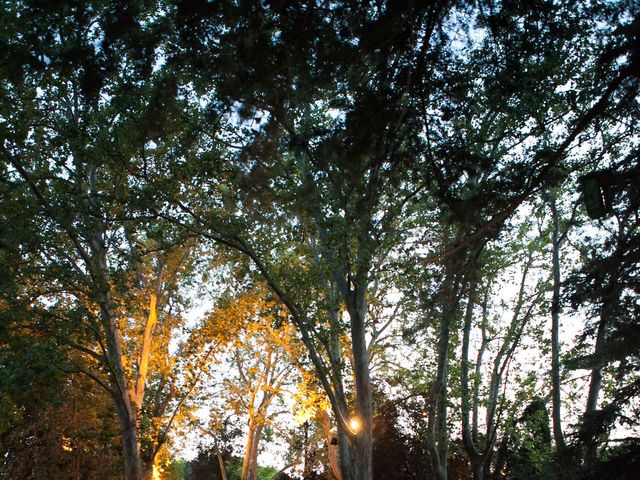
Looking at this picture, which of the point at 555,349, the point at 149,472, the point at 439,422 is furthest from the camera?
the point at 149,472

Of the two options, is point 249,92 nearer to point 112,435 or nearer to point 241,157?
point 241,157

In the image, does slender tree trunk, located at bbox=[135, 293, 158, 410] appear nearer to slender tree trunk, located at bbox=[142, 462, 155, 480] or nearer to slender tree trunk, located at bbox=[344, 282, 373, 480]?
slender tree trunk, located at bbox=[142, 462, 155, 480]

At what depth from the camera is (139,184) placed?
9734mm

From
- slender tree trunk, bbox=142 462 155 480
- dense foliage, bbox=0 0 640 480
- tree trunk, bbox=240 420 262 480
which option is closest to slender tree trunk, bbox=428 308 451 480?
dense foliage, bbox=0 0 640 480

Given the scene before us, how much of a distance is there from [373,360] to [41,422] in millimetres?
9037

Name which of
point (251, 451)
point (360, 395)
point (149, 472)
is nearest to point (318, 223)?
point (360, 395)

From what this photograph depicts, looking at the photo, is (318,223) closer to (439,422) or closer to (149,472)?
(439,422)

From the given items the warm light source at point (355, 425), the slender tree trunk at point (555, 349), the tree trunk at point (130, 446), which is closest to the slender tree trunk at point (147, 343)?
→ the tree trunk at point (130, 446)

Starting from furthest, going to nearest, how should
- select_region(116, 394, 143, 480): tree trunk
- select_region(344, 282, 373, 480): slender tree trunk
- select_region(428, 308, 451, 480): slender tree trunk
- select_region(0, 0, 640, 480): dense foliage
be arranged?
1. select_region(116, 394, 143, 480): tree trunk
2. select_region(428, 308, 451, 480): slender tree trunk
3. select_region(344, 282, 373, 480): slender tree trunk
4. select_region(0, 0, 640, 480): dense foliage

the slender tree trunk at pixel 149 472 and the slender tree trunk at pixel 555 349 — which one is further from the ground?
the slender tree trunk at pixel 555 349

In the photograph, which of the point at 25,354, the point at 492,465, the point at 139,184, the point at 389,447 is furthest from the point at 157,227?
the point at 492,465

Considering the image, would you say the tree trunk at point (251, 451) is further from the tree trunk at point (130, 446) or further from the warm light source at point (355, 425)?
the warm light source at point (355, 425)

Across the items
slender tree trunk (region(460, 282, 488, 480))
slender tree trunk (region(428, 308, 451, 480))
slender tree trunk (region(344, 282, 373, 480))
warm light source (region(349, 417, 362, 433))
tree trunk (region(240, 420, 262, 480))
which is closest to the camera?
slender tree trunk (region(344, 282, 373, 480))

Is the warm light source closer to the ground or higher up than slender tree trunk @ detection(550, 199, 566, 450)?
closer to the ground
